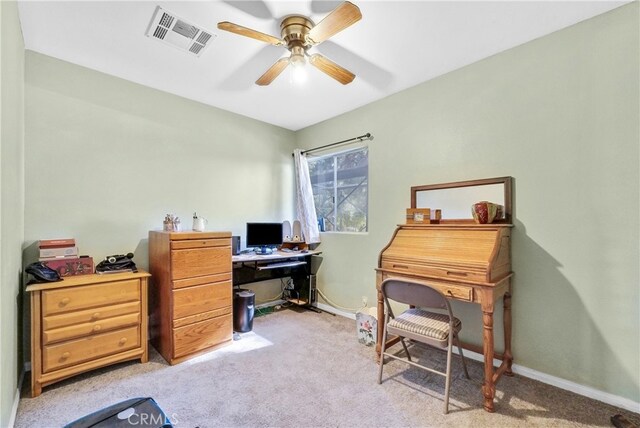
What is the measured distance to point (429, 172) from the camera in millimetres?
2773

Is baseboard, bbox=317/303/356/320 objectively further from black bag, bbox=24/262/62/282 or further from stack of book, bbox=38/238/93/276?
black bag, bbox=24/262/62/282

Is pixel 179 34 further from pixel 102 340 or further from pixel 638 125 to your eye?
pixel 638 125

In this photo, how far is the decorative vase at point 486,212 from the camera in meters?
2.21

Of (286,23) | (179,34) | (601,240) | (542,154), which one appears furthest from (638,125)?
(179,34)

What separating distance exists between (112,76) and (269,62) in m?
1.54

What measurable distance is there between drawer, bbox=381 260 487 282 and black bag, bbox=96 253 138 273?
7.35 feet

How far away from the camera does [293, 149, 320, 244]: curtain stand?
382 cm

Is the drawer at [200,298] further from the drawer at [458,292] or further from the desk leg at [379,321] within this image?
the drawer at [458,292]

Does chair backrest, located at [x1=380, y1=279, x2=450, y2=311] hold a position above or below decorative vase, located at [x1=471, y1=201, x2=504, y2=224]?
below

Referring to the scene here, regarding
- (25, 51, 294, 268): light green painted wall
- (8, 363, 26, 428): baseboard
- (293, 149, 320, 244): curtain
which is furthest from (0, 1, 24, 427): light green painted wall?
(293, 149, 320, 244): curtain

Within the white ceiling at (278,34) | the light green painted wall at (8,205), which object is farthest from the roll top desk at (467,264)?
the light green painted wall at (8,205)

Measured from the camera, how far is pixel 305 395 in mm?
1939

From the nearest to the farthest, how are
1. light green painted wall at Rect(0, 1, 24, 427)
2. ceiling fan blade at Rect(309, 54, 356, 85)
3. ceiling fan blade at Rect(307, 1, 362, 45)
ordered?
light green painted wall at Rect(0, 1, 24, 427) → ceiling fan blade at Rect(307, 1, 362, 45) → ceiling fan blade at Rect(309, 54, 356, 85)

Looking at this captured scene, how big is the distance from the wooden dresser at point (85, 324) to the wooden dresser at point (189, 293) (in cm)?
20
